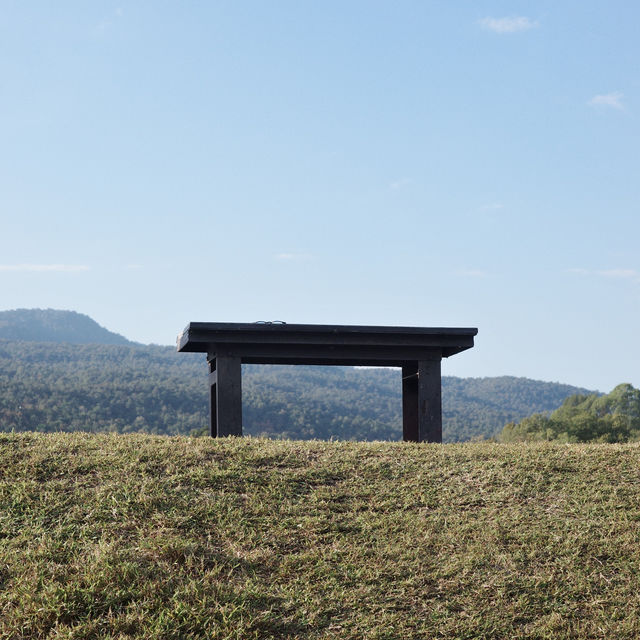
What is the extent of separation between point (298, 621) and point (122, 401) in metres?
82.1

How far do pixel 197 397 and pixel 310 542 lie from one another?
86769 mm

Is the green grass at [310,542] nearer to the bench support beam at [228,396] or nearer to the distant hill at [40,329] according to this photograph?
the bench support beam at [228,396]

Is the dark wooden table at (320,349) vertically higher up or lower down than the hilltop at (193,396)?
higher up

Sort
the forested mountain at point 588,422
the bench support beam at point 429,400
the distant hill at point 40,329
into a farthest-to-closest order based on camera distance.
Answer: the distant hill at point 40,329
the forested mountain at point 588,422
the bench support beam at point 429,400

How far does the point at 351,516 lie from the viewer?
6.89 metres

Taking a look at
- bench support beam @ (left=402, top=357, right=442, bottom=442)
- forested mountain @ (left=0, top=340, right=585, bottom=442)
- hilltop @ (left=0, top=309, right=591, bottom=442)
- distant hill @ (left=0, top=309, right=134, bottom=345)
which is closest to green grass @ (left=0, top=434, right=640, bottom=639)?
bench support beam @ (left=402, top=357, right=442, bottom=442)

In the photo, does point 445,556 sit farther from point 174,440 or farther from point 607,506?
point 174,440

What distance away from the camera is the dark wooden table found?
35.6 feet

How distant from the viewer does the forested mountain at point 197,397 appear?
A: 76.7m

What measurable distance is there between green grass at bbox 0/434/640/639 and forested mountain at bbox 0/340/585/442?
30.9 metres


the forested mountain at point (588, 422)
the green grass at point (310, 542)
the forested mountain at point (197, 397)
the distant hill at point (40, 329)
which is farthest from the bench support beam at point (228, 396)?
the distant hill at point (40, 329)

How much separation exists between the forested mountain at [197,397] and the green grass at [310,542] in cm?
3085

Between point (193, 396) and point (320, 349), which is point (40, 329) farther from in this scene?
point (320, 349)

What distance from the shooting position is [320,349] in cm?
1135
